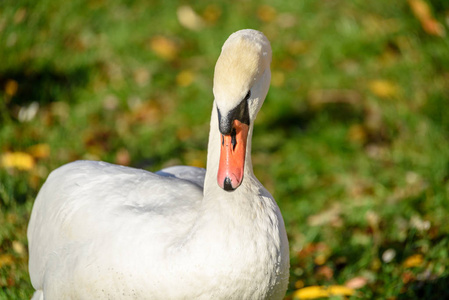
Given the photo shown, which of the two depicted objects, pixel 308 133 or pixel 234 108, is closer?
pixel 234 108

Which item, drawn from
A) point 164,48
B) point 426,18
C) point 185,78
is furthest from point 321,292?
point 164,48

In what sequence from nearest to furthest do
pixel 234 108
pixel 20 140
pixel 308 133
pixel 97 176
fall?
pixel 234 108
pixel 97 176
pixel 20 140
pixel 308 133

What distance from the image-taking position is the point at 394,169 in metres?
4.24

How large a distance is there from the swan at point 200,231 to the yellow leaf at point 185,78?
2886 mm

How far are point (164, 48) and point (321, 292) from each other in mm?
3386

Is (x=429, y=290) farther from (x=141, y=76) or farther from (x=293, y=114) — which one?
(x=141, y=76)

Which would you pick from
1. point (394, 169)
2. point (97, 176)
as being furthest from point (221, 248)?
point (394, 169)

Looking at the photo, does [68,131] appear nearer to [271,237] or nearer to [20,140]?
[20,140]

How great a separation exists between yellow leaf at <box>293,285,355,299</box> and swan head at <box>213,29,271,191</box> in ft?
3.84

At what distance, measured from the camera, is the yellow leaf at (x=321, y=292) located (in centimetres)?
302

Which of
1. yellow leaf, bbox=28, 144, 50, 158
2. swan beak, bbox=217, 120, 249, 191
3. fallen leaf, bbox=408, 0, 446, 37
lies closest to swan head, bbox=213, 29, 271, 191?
swan beak, bbox=217, 120, 249, 191

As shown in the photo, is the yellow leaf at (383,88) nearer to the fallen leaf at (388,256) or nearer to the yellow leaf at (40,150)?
the fallen leaf at (388,256)

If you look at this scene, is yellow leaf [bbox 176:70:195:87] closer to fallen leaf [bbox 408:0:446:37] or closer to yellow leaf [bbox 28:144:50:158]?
yellow leaf [bbox 28:144:50:158]

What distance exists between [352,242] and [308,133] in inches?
53.9
